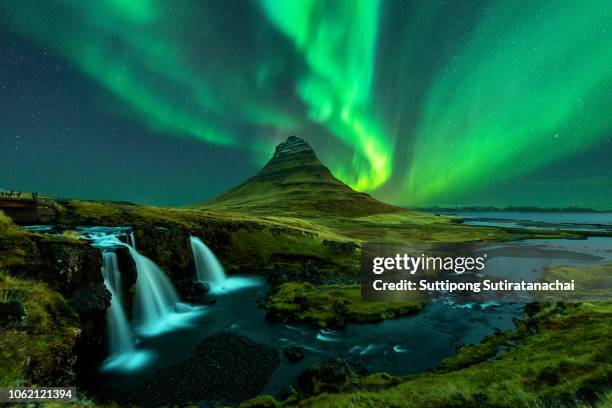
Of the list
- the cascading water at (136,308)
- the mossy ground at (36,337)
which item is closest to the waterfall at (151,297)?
the cascading water at (136,308)

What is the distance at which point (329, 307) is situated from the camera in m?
28.4

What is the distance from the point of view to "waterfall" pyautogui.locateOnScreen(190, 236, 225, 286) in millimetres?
39800

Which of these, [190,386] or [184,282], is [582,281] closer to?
[190,386]

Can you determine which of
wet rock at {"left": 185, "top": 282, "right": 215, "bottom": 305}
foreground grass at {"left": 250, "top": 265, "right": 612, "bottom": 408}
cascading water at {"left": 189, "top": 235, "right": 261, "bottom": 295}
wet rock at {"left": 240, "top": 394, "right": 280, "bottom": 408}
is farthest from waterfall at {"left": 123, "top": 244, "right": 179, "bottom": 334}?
foreground grass at {"left": 250, "top": 265, "right": 612, "bottom": 408}

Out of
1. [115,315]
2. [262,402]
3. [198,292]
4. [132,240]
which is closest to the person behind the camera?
[262,402]

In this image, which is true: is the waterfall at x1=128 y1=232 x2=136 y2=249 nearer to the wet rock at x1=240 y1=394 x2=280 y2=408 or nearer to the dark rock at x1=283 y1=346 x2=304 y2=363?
the dark rock at x1=283 y1=346 x2=304 y2=363

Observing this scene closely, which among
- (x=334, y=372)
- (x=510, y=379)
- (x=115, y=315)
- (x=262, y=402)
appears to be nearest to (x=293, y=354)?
(x=334, y=372)

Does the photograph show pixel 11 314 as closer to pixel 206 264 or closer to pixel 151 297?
pixel 151 297

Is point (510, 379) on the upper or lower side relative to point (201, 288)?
upper

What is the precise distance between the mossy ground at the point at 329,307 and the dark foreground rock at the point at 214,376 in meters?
6.19

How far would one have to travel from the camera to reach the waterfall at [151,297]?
25719mm

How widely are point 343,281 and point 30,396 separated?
114ft

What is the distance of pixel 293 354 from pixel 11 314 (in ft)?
50.0

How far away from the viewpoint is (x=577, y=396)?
9.54 metres
